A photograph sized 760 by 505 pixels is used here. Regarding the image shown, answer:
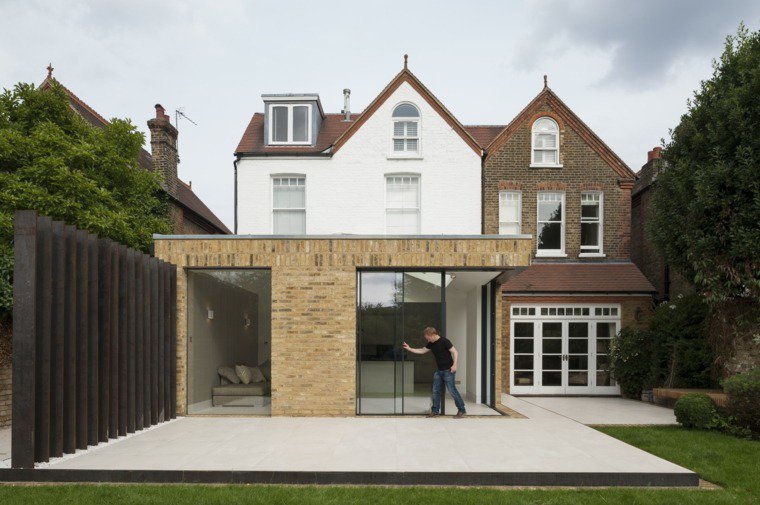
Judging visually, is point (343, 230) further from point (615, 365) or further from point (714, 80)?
point (714, 80)

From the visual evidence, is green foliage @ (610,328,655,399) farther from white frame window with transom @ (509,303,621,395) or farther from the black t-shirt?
the black t-shirt

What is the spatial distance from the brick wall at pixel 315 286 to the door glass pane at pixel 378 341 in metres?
0.31

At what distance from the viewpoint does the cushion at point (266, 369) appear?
33.5ft

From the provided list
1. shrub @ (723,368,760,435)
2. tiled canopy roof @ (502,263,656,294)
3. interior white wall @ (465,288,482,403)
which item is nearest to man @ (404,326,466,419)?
interior white wall @ (465,288,482,403)

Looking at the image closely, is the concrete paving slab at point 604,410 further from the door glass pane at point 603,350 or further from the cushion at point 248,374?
the cushion at point 248,374

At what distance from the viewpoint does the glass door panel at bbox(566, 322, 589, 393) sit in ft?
49.0

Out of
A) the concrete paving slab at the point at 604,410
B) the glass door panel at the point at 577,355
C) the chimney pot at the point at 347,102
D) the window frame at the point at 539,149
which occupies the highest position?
the chimney pot at the point at 347,102

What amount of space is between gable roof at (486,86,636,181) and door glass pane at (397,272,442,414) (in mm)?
6616

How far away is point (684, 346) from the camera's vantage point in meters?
12.9

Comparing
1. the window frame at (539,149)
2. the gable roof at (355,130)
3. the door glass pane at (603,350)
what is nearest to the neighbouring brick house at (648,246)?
the door glass pane at (603,350)

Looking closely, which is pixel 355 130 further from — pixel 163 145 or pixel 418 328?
pixel 418 328

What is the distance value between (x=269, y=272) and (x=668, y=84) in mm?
10495

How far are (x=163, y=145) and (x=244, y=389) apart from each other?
9.17 meters

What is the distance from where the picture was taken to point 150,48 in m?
10.9
